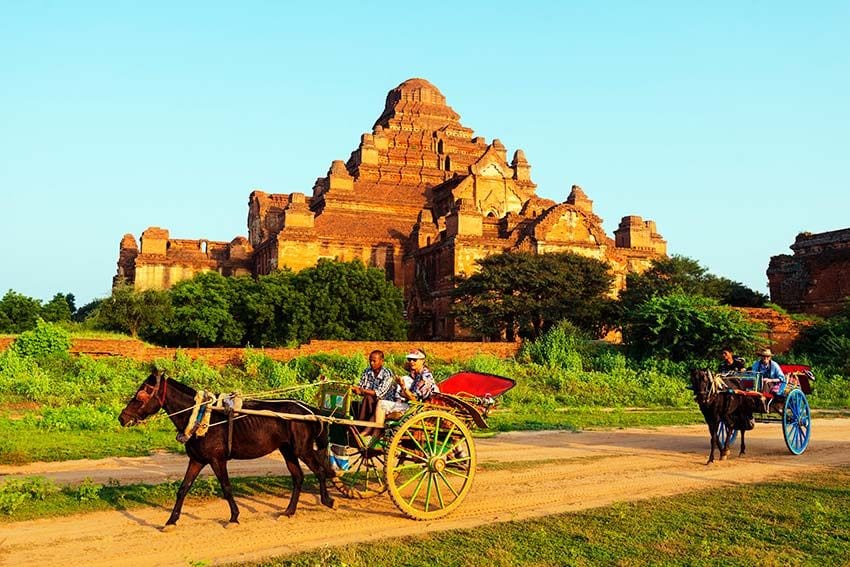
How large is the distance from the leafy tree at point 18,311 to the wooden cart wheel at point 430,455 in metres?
31.7

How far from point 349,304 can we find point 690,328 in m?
13.8

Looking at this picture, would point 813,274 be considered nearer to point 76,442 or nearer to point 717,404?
point 717,404

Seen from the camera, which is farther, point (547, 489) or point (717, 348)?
point (717, 348)

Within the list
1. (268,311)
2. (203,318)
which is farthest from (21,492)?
(203,318)

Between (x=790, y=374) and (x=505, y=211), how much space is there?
114ft

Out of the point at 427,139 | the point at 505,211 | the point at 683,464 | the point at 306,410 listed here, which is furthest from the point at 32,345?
the point at 427,139

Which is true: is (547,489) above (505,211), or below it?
below

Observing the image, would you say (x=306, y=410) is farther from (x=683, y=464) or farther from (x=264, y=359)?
(x=264, y=359)

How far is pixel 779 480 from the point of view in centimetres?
938

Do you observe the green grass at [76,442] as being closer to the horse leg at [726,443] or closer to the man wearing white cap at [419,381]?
the man wearing white cap at [419,381]

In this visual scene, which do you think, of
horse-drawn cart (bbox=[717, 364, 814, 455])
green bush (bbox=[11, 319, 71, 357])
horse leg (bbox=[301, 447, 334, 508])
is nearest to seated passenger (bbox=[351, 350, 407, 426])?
horse leg (bbox=[301, 447, 334, 508])

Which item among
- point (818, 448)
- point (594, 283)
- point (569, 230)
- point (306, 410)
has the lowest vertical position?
point (818, 448)

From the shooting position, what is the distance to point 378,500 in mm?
8141

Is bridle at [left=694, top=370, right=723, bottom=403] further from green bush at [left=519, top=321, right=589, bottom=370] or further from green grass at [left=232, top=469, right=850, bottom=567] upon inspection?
green bush at [left=519, top=321, right=589, bottom=370]
